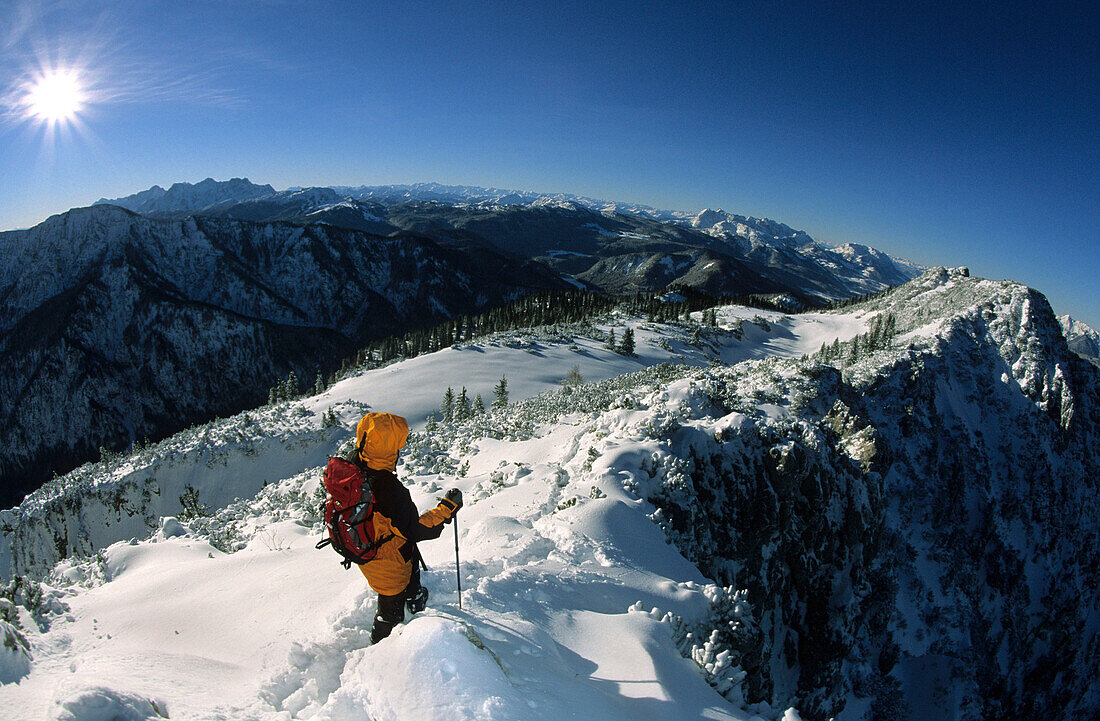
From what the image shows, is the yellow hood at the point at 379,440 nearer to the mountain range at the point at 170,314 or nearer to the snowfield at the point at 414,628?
the snowfield at the point at 414,628

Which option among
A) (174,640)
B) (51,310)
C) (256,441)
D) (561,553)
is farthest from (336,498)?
(51,310)

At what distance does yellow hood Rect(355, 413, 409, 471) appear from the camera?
496cm

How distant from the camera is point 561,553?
838cm

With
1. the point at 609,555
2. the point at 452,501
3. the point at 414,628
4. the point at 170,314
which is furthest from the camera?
the point at 170,314

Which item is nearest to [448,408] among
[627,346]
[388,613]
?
[627,346]

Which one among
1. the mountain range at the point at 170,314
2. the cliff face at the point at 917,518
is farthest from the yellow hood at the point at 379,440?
the mountain range at the point at 170,314

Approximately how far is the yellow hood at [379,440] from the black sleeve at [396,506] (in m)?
0.17

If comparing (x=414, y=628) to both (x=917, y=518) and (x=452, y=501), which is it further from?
(x=917, y=518)

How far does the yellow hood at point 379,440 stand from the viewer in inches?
195

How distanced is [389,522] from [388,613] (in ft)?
3.63

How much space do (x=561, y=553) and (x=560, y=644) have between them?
8.78 feet

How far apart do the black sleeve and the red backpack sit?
5.8 inches

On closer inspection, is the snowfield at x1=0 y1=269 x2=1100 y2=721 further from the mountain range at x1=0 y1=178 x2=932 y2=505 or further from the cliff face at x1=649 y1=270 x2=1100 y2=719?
the mountain range at x1=0 y1=178 x2=932 y2=505

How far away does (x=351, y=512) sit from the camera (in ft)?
15.9
